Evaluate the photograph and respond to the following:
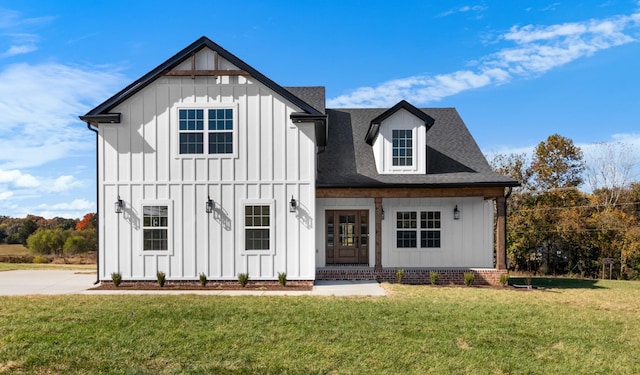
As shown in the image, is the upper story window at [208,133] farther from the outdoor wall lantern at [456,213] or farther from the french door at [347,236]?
the outdoor wall lantern at [456,213]

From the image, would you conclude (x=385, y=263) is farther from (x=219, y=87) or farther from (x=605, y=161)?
(x=605, y=161)

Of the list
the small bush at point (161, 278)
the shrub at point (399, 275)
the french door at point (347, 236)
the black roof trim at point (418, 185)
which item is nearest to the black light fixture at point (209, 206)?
the small bush at point (161, 278)

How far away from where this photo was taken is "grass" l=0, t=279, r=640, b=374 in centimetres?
621

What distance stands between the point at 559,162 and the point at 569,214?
453cm

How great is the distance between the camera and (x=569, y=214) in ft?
81.5

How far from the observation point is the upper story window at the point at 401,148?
659 inches

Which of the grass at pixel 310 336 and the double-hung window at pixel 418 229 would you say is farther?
the double-hung window at pixel 418 229

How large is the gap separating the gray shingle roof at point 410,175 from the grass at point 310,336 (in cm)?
539

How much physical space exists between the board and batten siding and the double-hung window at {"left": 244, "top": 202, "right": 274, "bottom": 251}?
16 centimetres

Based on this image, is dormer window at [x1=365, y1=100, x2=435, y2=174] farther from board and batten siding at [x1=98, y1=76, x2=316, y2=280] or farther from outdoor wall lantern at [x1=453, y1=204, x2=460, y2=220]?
board and batten siding at [x1=98, y1=76, x2=316, y2=280]

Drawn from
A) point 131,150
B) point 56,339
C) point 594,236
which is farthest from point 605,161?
point 56,339

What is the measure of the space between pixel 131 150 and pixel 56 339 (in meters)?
7.82

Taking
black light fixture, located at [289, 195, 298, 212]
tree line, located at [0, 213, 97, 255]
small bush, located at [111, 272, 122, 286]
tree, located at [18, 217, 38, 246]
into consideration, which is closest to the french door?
black light fixture, located at [289, 195, 298, 212]

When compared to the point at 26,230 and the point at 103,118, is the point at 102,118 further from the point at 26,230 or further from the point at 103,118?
the point at 26,230
